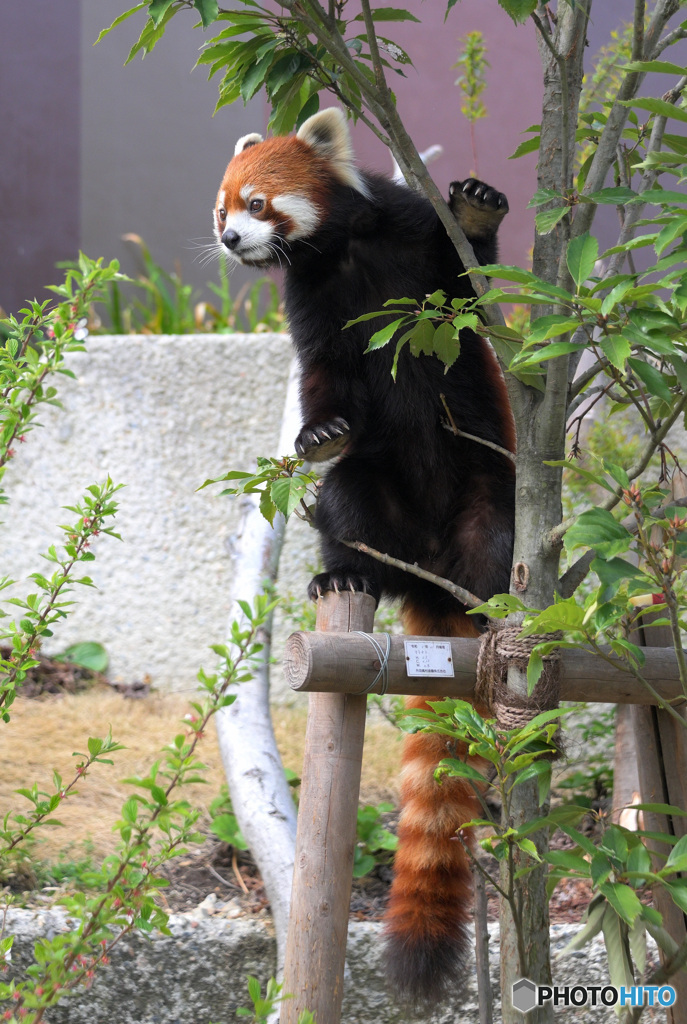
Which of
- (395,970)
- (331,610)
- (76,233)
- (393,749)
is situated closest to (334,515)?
(331,610)

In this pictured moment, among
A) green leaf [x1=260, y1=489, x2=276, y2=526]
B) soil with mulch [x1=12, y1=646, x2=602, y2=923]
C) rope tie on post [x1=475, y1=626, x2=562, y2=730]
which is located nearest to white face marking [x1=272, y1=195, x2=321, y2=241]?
green leaf [x1=260, y1=489, x2=276, y2=526]

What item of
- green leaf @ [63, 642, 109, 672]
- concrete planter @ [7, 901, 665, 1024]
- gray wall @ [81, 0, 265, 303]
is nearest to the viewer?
concrete planter @ [7, 901, 665, 1024]

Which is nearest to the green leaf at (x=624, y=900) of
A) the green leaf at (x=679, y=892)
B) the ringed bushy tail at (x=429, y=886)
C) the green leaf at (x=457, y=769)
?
the green leaf at (x=679, y=892)

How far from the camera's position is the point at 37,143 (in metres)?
4.44

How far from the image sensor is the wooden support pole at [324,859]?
1.50 m

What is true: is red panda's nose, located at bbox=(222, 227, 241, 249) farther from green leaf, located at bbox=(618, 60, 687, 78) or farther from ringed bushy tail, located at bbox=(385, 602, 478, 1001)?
green leaf, located at bbox=(618, 60, 687, 78)

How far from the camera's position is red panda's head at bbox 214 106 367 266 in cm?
213

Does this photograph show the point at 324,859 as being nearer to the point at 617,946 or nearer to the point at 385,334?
the point at 617,946

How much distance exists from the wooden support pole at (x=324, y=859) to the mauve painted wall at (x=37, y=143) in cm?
334

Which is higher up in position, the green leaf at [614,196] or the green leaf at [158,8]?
the green leaf at [158,8]

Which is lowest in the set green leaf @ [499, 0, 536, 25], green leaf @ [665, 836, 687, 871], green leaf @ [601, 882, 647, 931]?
green leaf @ [601, 882, 647, 931]

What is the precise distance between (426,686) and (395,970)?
51 centimetres

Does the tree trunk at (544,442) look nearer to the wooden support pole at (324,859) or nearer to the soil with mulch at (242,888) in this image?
the wooden support pole at (324,859)

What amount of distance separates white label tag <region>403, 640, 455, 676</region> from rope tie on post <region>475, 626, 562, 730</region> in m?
0.07
